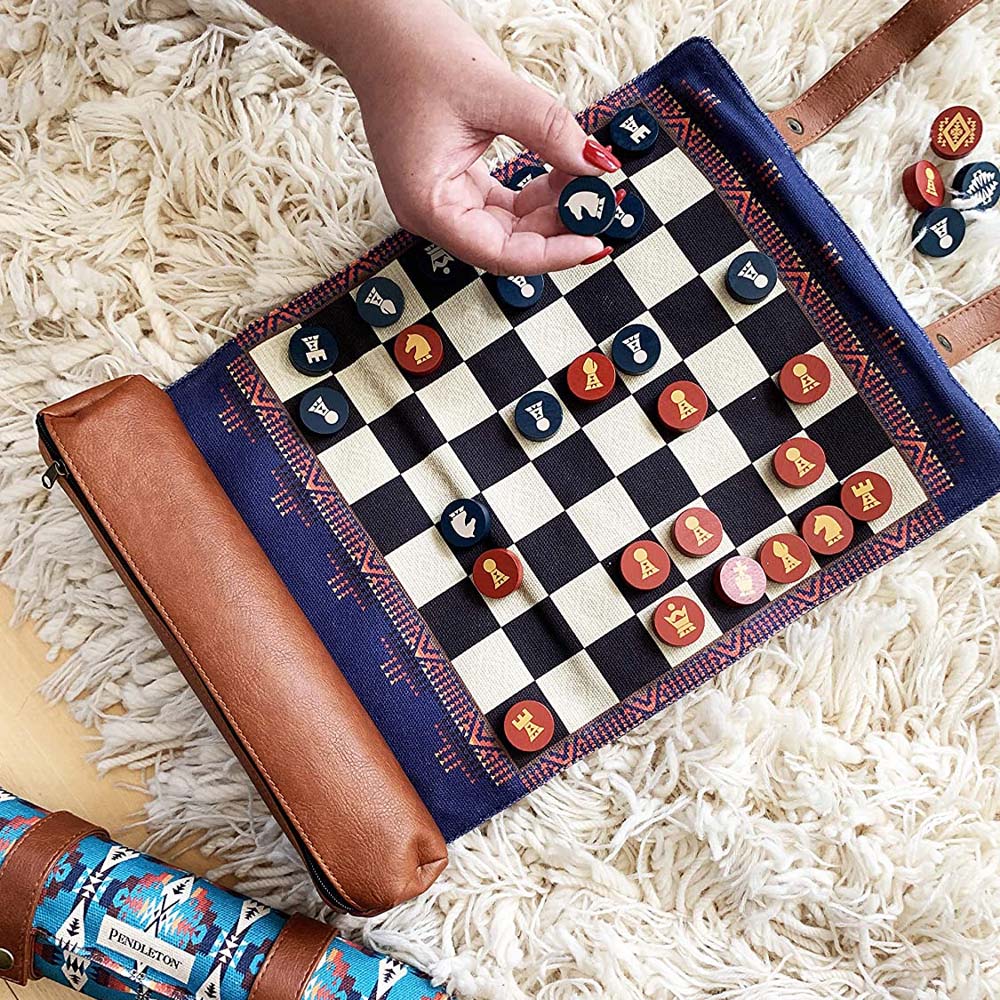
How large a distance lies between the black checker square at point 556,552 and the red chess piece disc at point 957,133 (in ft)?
1.95

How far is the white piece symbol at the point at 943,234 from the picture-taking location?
3.91 feet

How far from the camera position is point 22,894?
1029 millimetres

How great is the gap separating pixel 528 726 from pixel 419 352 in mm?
409

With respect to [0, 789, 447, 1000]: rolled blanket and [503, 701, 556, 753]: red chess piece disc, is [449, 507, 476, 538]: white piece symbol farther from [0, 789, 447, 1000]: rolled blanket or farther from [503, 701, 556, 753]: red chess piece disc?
[0, 789, 447, 1000]: rolled blanket

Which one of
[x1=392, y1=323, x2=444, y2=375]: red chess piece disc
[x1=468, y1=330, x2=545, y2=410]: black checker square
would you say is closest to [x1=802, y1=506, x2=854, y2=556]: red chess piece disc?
[x1=468, y1=330, x2=545, y2=410]: black checker square

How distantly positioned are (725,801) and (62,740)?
722 mm

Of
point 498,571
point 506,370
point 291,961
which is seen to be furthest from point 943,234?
point 291,961

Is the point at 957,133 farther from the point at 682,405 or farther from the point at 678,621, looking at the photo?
the point at 678,621

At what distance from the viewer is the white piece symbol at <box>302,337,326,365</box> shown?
1.14m

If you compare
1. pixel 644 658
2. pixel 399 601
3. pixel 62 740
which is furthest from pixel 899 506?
pixel 62 740

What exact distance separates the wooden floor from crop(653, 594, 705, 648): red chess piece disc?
558 millimetres

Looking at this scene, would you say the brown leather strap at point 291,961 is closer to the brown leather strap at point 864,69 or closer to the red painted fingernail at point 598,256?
the red painted fingernail at point 598,256

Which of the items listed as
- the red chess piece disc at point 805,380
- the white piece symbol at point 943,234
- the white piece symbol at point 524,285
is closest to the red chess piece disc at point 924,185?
the white piece symbol at point 943,234

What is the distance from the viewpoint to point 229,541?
104cm
